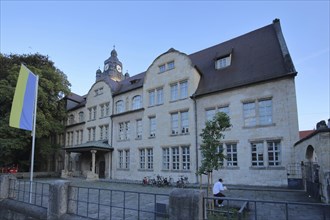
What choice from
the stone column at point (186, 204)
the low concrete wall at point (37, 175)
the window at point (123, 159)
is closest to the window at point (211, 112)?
the window at point (123, 159)

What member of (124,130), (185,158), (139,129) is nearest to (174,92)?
(139,129)

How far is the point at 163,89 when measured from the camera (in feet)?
92.9

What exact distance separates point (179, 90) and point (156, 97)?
3305 mm

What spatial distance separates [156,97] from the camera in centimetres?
2902

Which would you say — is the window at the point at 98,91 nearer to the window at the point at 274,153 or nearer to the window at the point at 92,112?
the window at the point at 92,112

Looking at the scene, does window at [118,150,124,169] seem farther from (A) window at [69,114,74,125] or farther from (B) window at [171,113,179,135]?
(A) window at [69,114,74,125]

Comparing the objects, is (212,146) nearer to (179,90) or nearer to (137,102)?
(179,90)

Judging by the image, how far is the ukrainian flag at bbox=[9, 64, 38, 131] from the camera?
12406 millimetres

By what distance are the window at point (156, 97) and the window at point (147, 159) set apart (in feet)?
16.9

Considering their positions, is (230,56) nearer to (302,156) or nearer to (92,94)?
(302,156)

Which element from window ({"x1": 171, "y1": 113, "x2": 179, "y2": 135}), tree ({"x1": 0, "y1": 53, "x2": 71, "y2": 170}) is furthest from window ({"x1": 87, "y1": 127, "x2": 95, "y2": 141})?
window ({"x1": 171, "y1": 113, "x2": 179, "y2": 135})

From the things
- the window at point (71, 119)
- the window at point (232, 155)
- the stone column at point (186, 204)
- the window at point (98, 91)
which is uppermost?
the window at point (98, 91)

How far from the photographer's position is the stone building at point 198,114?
66.5ft

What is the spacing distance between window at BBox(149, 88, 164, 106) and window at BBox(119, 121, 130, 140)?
4.44 metres
